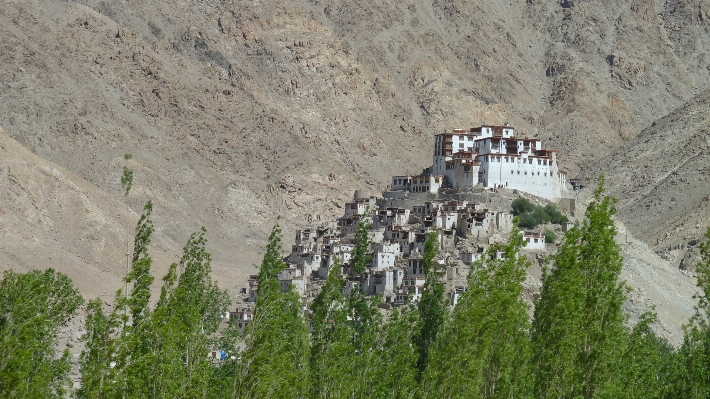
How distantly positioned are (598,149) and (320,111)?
36.7 m

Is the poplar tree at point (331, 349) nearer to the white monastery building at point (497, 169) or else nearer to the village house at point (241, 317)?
the village house at point (241, 317)

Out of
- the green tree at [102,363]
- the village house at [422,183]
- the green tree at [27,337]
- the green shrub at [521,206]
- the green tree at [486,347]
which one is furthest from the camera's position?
the village house at [422,183]

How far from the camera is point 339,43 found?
17125cm

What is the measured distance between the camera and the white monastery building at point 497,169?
98062mm

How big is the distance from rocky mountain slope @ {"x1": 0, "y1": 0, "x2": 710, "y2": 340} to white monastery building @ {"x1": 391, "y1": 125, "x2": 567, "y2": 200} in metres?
24.0

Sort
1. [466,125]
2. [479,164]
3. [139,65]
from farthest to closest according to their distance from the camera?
[466,125]
[139,65]
[479,164]

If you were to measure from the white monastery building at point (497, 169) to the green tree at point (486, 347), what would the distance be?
5081 cm

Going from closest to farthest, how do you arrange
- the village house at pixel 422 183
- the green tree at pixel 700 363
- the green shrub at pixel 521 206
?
1. the green tree at pixel 700 363
2. the green shrub at pixel 521 206
3. the village house at pixel 422 183

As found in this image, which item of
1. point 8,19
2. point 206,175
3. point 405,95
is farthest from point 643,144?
point 8,19

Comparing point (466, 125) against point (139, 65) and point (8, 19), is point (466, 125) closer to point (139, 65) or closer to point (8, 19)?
point (139, 65)

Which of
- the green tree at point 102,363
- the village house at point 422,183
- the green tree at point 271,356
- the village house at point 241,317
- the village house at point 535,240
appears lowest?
the green tree at point 102,363

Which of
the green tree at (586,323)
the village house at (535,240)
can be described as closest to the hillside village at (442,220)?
the village house at (535,240)

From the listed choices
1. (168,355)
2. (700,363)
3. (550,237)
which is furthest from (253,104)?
(700,363)

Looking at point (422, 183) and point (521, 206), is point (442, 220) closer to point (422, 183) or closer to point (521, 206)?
point (521, 206)
